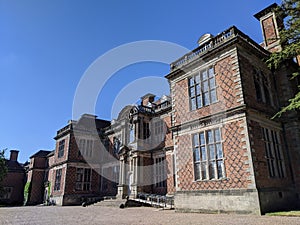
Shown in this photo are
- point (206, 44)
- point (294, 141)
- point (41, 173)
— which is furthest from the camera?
point (41, 173)

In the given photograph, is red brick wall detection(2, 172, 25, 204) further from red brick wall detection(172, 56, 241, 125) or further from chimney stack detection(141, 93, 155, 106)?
red brick wall detection(172, 56, 241, 125)

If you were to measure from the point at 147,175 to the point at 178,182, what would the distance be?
24.7 ft

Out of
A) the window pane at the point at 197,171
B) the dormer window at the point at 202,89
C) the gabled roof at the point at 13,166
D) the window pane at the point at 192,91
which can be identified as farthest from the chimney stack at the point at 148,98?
the gabled roof at the point at 13,166

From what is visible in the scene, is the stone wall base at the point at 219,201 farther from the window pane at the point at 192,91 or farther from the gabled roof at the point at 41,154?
the gabled roof at the point at 41,154

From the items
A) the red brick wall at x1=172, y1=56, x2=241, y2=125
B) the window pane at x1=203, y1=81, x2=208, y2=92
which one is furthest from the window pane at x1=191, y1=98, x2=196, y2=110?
the window pane at x1=203, y1=81, x2=208, y2=92

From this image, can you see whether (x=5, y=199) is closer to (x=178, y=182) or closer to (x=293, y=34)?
(x=178, y=182)

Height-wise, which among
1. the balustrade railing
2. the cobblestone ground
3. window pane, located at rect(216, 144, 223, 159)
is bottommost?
the cobblestone ground

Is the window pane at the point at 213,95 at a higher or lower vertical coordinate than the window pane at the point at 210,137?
higher

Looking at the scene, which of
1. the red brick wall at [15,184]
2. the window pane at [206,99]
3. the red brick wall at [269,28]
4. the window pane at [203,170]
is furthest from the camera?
the red brick wall at [15,184]

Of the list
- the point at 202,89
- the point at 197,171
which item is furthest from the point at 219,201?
the point at 202,89

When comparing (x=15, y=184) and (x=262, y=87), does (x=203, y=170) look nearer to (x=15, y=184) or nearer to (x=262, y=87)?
(x=262, y=87)

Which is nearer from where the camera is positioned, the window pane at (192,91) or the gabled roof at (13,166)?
the window pane at (192,91)

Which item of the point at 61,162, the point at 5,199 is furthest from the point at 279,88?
the point at 5,199

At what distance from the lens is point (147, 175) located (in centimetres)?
2169
